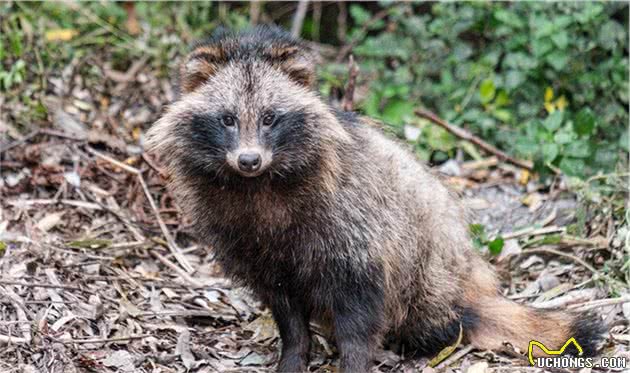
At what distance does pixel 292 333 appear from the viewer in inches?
254

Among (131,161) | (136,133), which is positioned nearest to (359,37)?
(136,133)

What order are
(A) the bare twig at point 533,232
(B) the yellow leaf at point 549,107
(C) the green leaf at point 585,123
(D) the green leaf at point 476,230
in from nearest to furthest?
(D) the green leaf at point 476,230, (A) the bare twig at point 533,232, (C) the green leaf at point 585,123, (B) the yellow leaf at point 549,107

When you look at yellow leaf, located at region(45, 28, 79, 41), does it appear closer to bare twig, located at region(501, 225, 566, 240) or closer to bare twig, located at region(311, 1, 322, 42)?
bare twig, located at region(311, 1, 322, 42)

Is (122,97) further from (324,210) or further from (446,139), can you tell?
(324,210)

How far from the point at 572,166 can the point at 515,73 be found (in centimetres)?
162

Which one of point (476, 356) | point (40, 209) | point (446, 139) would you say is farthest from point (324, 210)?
point (446, 139)

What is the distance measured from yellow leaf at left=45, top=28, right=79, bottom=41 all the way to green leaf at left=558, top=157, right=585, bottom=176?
5.13 metres

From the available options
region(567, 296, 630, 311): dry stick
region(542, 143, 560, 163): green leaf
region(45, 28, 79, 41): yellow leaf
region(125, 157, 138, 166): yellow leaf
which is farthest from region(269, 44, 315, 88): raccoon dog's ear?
region(45, 28, 79, 41): yellow leaf

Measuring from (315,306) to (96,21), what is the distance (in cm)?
531

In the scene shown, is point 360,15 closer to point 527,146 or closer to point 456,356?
point 527,146

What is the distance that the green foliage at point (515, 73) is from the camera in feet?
30.8

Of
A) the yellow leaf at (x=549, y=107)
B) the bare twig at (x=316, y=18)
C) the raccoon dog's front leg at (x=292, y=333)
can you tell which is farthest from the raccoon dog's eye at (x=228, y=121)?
the bare twig at (x=316, y=18)

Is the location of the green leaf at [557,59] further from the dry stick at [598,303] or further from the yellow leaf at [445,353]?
the yellow leaf at [445,353]

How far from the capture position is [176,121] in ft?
20.0
